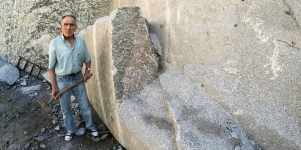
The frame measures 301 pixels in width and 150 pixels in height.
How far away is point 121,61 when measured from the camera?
103 inches

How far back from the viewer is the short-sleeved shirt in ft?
8.04

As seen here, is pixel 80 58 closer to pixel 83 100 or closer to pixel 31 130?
pixel 83 100

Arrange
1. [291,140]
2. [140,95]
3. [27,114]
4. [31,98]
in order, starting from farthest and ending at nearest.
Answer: [31,98] → [27,114] → [140,95] → [291,140]

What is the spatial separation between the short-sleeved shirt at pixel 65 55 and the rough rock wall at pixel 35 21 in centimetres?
245

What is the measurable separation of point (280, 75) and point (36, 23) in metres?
4.26

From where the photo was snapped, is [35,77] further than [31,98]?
Yes

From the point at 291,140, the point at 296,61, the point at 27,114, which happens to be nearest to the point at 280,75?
the point at 296,61

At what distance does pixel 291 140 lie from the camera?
2.00m

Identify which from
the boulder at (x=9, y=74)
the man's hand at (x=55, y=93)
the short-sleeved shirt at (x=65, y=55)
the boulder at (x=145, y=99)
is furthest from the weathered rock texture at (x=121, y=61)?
the boulder at (x=9, y=74)

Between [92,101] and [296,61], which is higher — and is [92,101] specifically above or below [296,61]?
below

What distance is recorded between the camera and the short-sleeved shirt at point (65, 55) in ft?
8.04

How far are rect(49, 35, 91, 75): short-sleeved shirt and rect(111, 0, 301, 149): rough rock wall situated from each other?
1.10m

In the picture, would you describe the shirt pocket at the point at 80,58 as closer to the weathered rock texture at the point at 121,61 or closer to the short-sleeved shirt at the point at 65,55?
the short-sleeved shirt at the point at 65,55

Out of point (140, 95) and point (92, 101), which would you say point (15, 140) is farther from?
point (140, 95)
